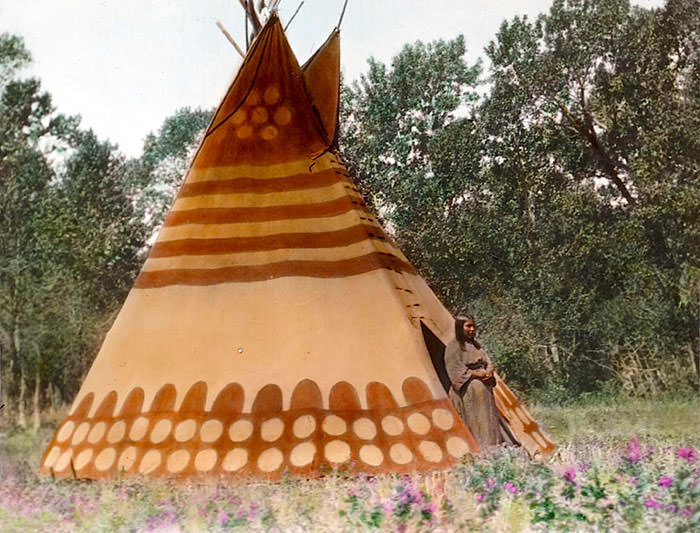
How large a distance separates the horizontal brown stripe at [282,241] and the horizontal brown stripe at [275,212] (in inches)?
8.7

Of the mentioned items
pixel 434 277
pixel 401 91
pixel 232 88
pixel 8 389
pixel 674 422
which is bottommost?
pixel 674 422

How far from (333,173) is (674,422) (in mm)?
4521

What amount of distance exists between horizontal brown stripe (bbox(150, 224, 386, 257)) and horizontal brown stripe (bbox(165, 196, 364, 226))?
22cm

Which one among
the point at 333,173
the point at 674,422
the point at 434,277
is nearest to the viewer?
the point at 333,173

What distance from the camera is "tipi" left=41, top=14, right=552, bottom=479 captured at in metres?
6.38

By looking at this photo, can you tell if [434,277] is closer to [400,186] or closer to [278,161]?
[400,186]

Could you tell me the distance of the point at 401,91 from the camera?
12.1 metres

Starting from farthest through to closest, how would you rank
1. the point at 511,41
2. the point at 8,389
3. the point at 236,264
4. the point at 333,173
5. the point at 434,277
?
the point at 434,277, the point at 511,41, the point at 8,389, the point at 333,173, the point at 236,264

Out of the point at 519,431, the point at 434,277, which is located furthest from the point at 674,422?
the point at 434,277

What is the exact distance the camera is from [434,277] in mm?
11742

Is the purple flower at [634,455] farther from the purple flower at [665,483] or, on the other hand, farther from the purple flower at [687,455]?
the purple flower at [665,483]

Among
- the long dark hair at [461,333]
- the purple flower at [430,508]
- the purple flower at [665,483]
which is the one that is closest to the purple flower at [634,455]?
the purple flower at [665,483]

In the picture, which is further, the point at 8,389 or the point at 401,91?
the point at 401,91

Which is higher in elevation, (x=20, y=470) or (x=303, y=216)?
(x=303, y=216)
